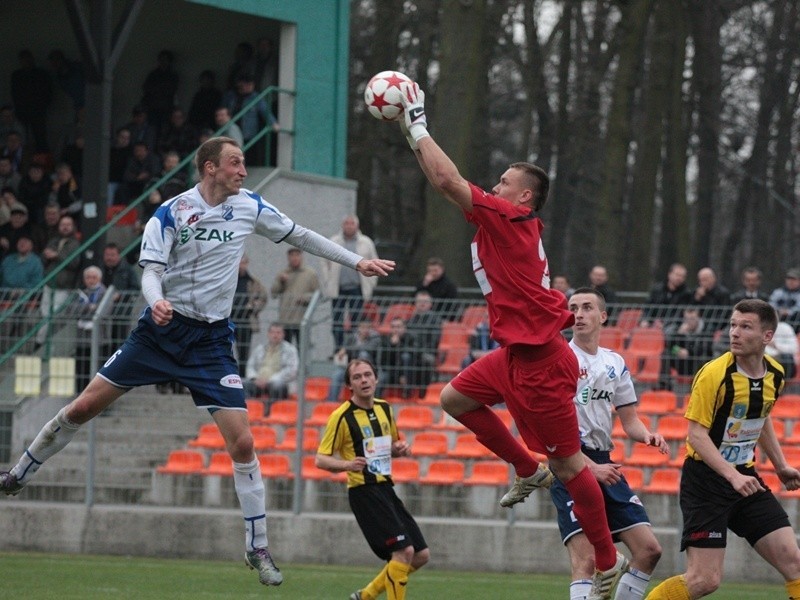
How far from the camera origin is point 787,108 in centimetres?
3141

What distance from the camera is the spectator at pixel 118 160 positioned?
19.6 metres

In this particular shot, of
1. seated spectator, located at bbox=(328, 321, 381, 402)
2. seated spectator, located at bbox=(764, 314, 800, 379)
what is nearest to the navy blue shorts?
seated spectator, located at bbox=(764, 314, 800, 379)

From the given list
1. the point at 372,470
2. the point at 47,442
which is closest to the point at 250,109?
the point at 372,470

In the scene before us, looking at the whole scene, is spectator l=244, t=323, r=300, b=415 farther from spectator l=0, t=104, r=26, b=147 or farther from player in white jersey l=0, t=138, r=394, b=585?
spectator l=0, t=104, r=26, b=147

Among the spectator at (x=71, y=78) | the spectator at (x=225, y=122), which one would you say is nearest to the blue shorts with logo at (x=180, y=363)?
the spectator at (x=225, y=122)

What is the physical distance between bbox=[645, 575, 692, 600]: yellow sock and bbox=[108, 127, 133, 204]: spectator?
13101 millimetres

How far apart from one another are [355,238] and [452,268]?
4.29 meters

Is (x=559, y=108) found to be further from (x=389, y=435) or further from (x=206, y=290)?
(x=206, y=290)

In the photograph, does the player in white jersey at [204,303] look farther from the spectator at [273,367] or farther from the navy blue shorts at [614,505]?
the spectator at [273,367]

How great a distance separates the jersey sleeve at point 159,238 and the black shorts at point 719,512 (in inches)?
127

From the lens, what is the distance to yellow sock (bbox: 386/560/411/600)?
9883 millimetres

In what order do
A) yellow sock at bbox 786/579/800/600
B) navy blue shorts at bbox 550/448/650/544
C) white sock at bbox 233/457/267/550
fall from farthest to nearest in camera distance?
navy blue shorts at bbox 550/448/650/544 < white sock at bbox 233/457/267/550 < yellow sock at bbox 786/579/800/600

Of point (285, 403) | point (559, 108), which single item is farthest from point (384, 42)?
point (285, 403)

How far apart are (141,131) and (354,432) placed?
34.1 ft
